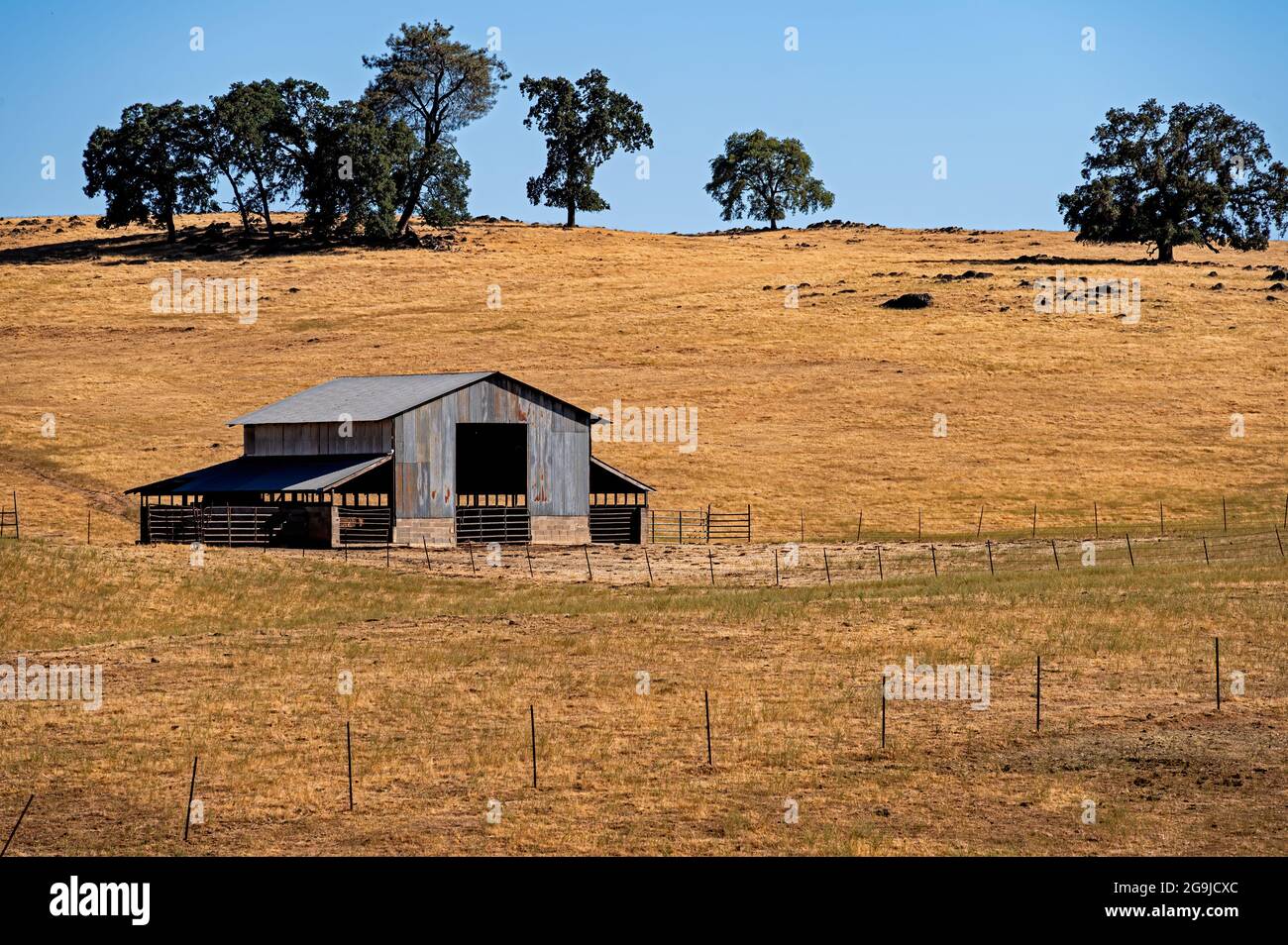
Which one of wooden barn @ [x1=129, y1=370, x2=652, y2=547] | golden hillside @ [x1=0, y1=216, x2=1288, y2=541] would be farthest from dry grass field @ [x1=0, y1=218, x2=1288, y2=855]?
wooden barn @ [x1=129, y1=370, x2=652, y2=547]

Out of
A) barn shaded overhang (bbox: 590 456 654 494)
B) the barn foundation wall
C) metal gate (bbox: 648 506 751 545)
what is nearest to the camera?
the barn foundation wall

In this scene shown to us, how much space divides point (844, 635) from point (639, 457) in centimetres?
4009

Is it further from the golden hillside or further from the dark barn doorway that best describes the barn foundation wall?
the golden hillside

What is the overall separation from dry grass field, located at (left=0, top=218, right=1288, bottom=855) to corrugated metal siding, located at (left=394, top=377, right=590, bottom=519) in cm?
408

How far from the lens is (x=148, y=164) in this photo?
129500mm

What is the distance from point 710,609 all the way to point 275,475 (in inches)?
947

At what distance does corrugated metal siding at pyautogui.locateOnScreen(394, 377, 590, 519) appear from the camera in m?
57.8

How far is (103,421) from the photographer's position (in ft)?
257

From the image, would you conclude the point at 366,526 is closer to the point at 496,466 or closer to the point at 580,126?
the point at 496,466

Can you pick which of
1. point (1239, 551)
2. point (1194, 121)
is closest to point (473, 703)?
point (1239, 551)

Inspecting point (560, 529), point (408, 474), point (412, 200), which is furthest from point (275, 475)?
point (412, 200)

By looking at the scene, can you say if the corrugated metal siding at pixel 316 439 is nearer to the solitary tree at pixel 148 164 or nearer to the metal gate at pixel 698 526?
the metal gate at pixel 698 526

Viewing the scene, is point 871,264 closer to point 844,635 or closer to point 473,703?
point 844,635
